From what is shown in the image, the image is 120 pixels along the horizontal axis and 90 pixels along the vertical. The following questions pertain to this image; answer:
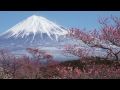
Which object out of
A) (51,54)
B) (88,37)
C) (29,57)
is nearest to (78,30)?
(88,37)

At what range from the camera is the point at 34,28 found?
5781mm

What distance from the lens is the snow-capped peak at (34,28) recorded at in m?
5.66

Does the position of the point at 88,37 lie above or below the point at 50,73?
above

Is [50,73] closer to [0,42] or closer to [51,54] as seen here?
[51,54]

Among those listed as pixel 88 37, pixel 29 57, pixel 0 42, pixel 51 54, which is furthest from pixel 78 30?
pixel 0 42

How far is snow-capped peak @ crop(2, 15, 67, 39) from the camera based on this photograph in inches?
223

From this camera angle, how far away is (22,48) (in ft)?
19.1
